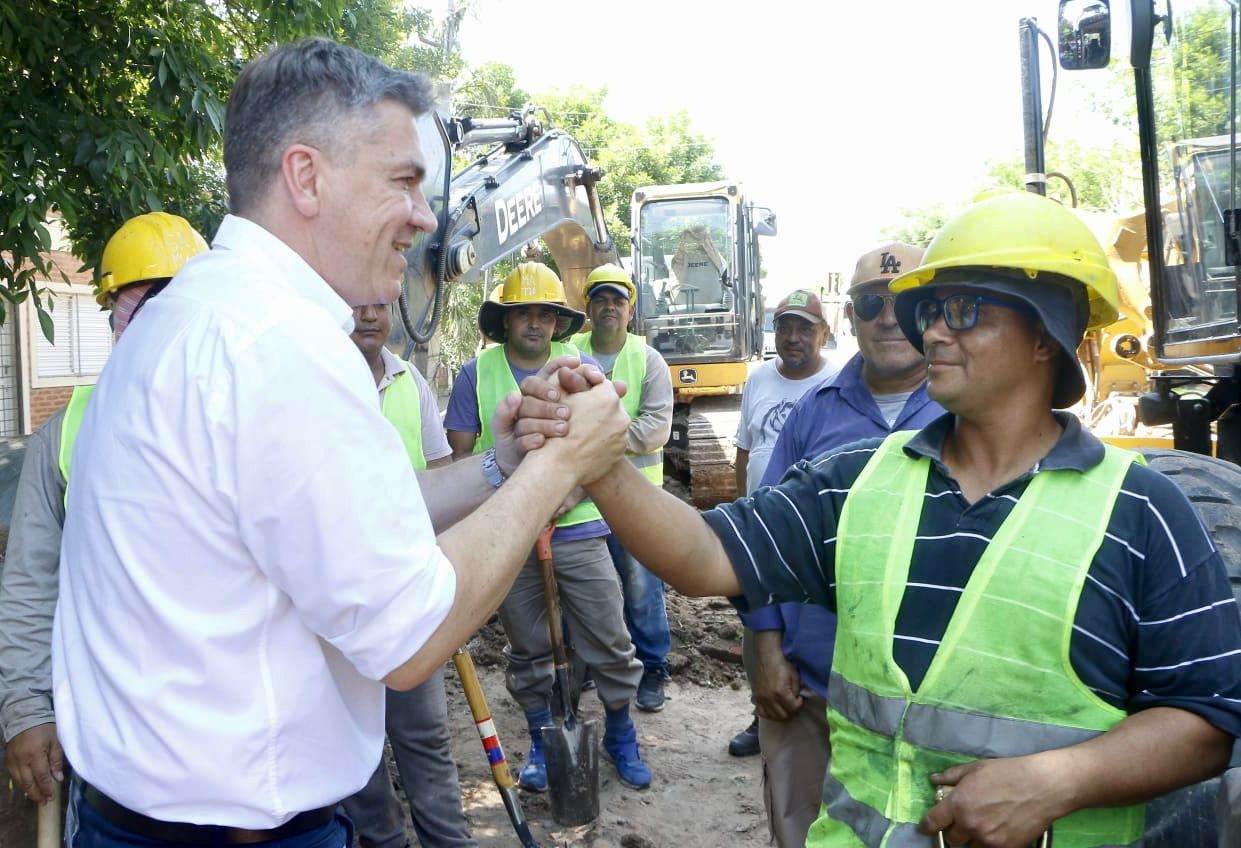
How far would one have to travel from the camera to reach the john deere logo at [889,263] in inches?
148

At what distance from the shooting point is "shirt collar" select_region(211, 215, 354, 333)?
176cm

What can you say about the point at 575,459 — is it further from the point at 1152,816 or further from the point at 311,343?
the point at 1152,816

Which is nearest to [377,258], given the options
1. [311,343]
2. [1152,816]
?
[311,343]

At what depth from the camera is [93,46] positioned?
4711 millimetres

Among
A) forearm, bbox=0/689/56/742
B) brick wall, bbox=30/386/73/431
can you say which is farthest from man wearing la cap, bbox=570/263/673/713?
brick wall, bbox=30/386/73/431

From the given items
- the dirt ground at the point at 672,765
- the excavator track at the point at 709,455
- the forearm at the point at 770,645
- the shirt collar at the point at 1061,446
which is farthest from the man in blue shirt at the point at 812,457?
the excavator track at the point at 709,455

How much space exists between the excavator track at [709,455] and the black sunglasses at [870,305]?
492cm

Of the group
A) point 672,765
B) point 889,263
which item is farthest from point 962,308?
point 672,765

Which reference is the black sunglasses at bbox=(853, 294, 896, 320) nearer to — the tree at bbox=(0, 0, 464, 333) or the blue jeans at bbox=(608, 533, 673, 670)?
the blue jeans at bbox=(608, 533, 673, 670)

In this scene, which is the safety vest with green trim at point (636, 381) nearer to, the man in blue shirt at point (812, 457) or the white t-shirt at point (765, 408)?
the white t-shirt at point (765, 408)

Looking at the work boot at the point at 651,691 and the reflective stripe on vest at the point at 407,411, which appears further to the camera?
the work boot at the point at 651,691

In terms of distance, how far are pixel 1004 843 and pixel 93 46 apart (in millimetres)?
4744

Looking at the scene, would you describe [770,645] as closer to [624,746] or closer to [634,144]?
[624,746]

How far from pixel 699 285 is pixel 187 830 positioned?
447 inches
